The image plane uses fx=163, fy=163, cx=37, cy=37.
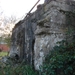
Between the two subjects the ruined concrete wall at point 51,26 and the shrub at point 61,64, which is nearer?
the shrub at point 61,64

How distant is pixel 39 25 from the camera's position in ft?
20.6

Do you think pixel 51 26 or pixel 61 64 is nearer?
pixel 61 64

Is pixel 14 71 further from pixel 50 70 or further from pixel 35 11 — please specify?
pixel 35 11

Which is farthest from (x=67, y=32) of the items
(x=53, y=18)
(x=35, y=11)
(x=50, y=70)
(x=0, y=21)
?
(x=0, y=21)

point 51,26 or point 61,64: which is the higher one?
point 51,26

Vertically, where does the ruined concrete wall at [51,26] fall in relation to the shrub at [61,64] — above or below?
above

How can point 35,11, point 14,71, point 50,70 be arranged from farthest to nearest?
point 35,11 → point 14,71 → point 50,70

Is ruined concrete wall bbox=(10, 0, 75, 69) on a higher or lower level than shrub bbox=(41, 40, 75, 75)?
higher

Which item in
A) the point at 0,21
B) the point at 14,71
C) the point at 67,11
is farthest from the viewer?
the point at 0,21

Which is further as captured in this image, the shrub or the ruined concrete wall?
the ruined concrete wall

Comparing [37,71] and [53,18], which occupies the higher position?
[53,18]

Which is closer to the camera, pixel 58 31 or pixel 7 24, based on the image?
pixel 58 31

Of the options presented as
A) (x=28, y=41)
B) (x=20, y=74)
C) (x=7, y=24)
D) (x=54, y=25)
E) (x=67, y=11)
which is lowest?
(x=20, y=74)

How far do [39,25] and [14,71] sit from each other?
2.34m
